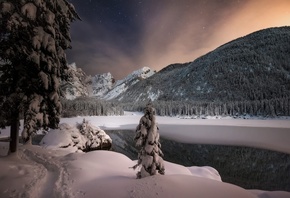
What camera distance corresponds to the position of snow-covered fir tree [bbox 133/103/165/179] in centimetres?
1128

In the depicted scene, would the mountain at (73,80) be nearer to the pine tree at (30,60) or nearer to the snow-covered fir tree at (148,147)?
the pine tree at (30,60)

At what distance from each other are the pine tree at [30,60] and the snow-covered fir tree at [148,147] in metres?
5.26

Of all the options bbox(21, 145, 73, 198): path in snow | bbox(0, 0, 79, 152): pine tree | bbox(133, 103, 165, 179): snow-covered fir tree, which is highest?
bbox(0, 0, 79, 152): pine tree

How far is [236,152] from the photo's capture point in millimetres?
32531

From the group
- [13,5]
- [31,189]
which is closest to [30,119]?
[31,189]

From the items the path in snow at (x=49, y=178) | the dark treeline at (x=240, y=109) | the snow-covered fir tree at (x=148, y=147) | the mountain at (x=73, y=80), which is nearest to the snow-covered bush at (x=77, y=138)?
the mountain at (x=73, y=80)

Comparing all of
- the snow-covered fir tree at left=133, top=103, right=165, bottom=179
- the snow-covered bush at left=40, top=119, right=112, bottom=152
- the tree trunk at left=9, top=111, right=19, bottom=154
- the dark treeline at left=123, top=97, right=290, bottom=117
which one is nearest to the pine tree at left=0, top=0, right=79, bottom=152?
the tree trunk at left=9, top=111, right=19, bottom=154

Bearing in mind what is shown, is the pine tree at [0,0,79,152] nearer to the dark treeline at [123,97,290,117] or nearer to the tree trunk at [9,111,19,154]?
the tree trunk at [9,111,19,154]

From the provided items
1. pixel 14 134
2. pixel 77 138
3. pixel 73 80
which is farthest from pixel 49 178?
pixel 77 138

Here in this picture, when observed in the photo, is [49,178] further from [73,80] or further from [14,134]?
[73,80]

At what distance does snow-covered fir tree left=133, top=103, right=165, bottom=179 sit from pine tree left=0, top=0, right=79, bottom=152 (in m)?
5.26

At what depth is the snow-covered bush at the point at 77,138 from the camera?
23.9 meters

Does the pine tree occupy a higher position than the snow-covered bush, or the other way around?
the pine tree

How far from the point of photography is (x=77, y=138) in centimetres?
2616
